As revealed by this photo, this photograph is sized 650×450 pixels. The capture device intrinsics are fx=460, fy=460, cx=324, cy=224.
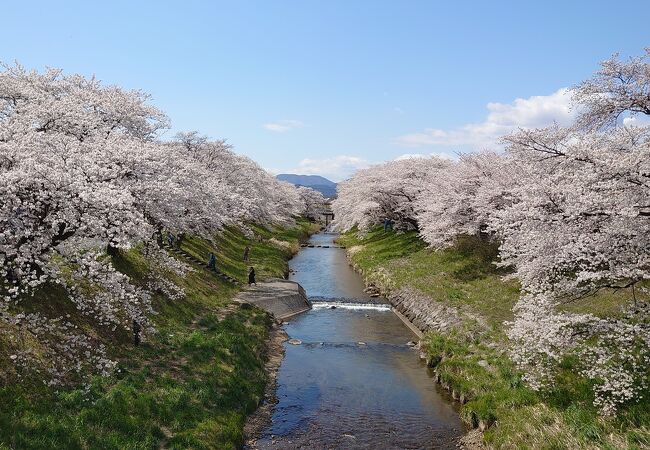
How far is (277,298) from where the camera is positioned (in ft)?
117

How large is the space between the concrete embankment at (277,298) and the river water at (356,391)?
1055mm

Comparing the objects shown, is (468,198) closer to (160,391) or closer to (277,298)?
(277,298)

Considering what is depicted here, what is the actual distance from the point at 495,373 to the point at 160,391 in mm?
14030

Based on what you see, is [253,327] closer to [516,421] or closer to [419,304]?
[419,304]

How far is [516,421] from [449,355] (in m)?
7.96

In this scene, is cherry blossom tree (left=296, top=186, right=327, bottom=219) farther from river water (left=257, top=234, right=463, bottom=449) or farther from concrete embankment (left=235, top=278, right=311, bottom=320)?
river water (left=257, top=234, right=463, bottom=449)

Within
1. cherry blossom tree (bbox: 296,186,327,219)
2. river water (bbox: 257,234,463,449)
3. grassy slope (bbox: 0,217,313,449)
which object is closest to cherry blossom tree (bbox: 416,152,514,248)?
river water (bbox: 257,234,463,449)

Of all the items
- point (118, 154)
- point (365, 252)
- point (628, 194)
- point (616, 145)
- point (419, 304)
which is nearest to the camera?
point (628, 194)

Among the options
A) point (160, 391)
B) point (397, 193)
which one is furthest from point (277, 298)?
point (397, 193)

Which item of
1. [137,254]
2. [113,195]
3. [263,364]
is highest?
[113,195]

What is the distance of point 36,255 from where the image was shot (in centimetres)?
1216

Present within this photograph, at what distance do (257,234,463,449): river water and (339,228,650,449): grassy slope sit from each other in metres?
1.51

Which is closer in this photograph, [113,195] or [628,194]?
[628,194]

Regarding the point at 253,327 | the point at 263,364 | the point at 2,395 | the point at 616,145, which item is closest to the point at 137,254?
the point at 253,327
